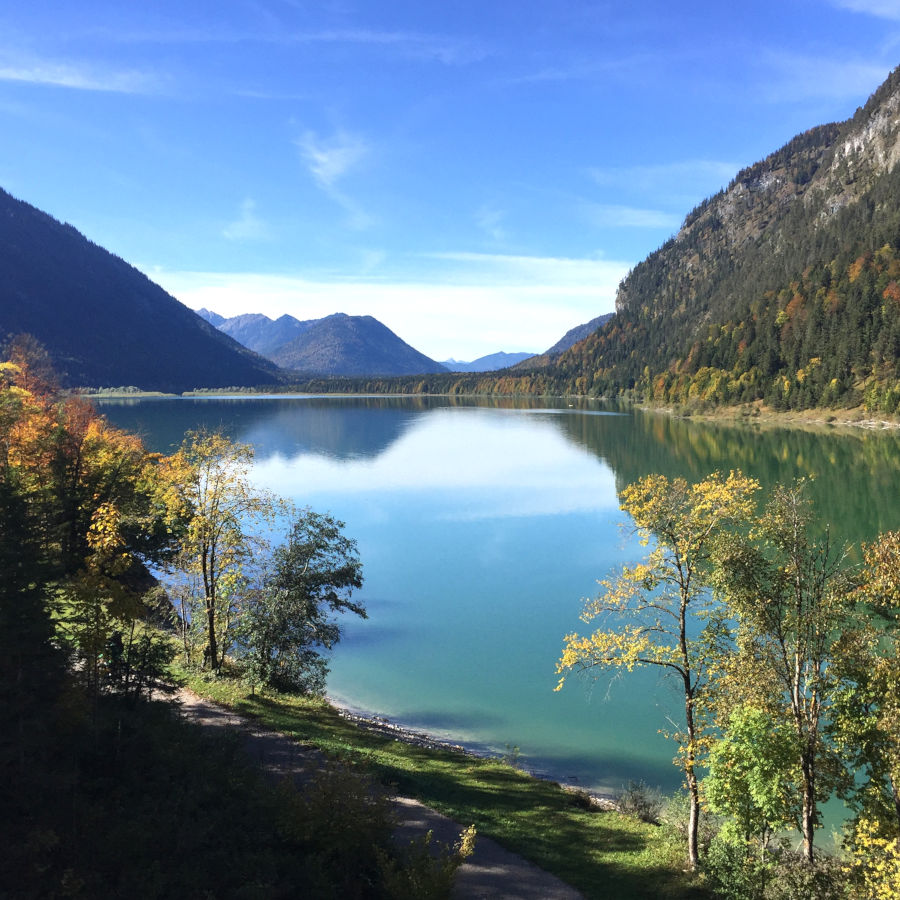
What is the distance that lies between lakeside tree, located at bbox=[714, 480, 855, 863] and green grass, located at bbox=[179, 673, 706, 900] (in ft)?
10.7

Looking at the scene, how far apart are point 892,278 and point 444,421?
104966mm

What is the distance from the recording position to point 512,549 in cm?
4616

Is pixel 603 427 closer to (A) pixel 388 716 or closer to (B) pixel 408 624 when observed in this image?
(B) pixel 408 624

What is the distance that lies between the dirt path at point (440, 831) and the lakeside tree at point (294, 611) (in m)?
3.92

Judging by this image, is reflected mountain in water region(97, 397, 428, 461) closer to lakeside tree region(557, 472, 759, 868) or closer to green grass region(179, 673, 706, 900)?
green grass region(179, 673, 706, 900)

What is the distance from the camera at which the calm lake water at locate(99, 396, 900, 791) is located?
2308 cm

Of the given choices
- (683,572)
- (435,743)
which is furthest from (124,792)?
(683,572)

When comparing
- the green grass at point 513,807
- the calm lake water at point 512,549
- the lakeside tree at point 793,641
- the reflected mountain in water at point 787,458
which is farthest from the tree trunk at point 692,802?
the reflected mountain in water at point 787,458

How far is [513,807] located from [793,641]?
798cm

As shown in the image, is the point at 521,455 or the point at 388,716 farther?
the point at 521,455

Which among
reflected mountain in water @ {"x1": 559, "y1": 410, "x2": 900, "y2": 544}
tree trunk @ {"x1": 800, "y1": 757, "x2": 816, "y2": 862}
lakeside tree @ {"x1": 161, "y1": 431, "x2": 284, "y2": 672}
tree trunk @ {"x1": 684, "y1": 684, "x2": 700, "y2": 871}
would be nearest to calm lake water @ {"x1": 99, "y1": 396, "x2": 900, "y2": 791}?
reflected mountain in water @ {"x1": 559, "y1": 410, "x2": 900, "y2": 544}

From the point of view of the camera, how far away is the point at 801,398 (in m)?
124

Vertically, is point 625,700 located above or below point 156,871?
below

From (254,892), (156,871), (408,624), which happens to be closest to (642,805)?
(254,892)
